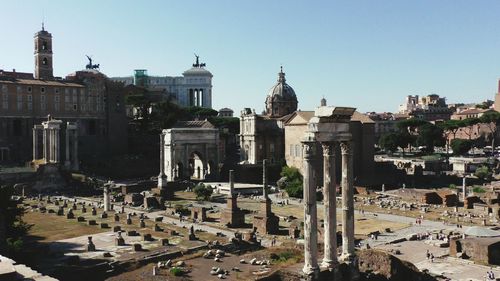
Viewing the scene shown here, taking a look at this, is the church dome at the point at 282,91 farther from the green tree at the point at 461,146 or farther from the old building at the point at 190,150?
the green tree at the point at 461,146

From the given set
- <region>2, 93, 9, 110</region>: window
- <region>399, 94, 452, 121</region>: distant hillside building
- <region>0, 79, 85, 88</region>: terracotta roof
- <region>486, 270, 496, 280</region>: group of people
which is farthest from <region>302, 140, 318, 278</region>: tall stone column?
<region>399, 94, 452, 121</region>: distant hillside building

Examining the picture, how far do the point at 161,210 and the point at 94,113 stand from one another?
29766mm

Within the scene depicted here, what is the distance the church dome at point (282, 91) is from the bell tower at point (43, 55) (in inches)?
1290

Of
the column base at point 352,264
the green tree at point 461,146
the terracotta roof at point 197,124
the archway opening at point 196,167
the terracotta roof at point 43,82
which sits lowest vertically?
the column base at point 352,264

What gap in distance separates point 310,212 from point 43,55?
201ft

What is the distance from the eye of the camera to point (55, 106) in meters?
66.8

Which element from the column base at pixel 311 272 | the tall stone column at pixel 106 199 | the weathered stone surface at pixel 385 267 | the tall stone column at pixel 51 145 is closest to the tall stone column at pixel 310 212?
the column base at pixel 311 272

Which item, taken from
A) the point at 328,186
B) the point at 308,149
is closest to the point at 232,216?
the point at 328,186

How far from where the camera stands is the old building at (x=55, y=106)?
63.0 meters

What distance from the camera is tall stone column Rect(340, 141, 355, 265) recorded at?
766 inches

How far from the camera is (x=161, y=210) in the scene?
4588 centimetres

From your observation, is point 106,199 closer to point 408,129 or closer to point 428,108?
point 408,129

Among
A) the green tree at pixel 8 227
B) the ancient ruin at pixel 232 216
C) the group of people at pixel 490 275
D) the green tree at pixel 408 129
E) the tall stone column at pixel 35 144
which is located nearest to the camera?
the group of people at pixel 490 275

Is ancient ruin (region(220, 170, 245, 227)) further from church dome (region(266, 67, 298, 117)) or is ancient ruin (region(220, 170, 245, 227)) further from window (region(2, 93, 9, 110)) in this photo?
church dome (region(266, 67, 298, 117))
